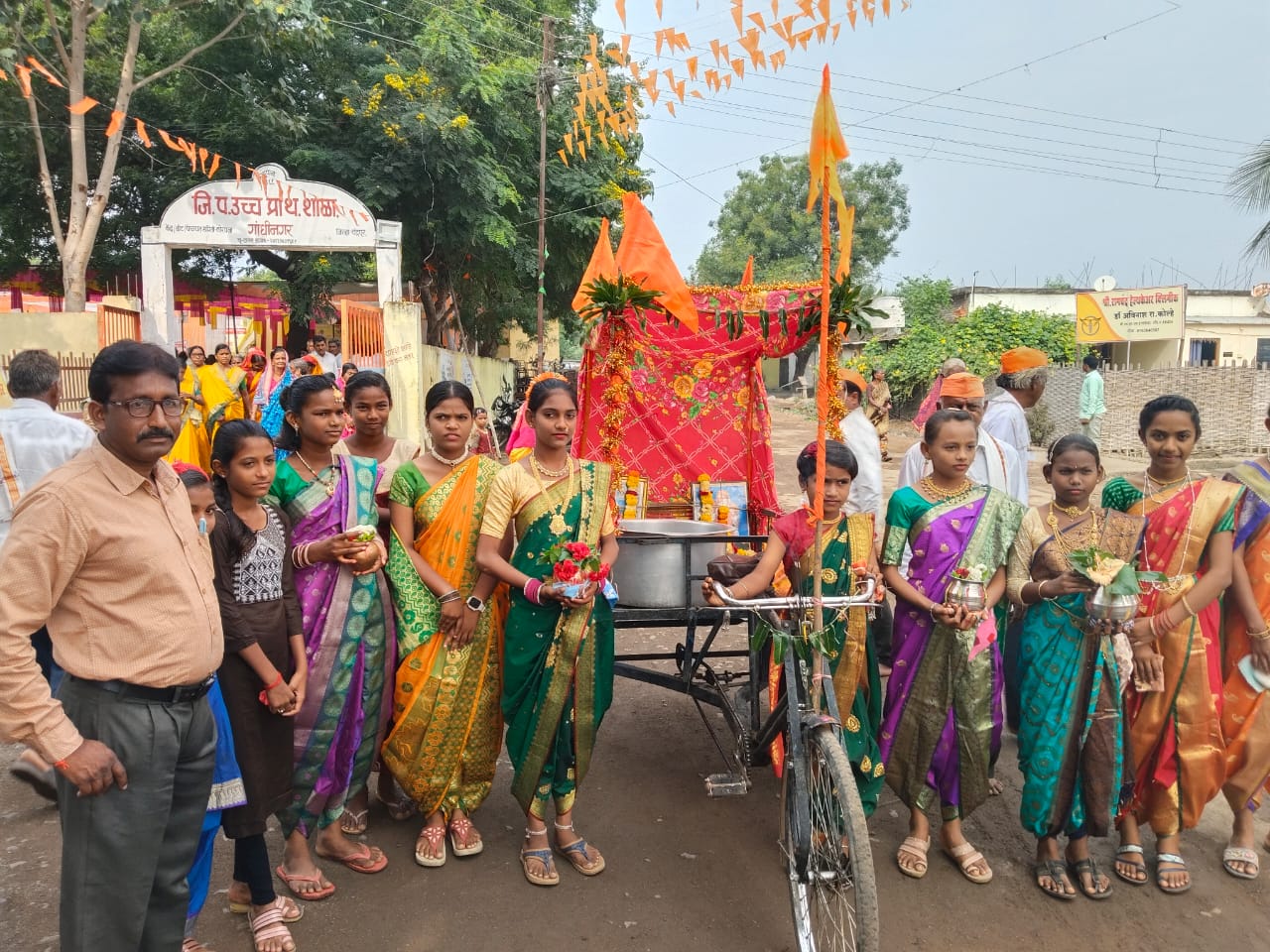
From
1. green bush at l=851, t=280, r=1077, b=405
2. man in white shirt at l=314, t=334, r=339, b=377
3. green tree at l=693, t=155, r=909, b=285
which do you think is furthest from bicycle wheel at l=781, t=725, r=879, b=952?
green tree at l=693, t=155, r=909, b=285

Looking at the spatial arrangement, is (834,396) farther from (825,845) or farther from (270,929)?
(270,929)

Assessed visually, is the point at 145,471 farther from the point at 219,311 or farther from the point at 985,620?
the point at 219,311

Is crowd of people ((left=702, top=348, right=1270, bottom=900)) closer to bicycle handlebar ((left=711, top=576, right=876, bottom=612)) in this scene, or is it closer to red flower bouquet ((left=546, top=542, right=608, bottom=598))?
bicycle handlebar ((left=711, top=576, right=876, bottom=612))

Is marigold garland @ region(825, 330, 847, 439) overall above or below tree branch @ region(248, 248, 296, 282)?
below

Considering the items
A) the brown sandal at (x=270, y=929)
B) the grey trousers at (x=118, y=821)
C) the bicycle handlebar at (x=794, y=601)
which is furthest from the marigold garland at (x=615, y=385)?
the grey trousers at (x=118, y=821)

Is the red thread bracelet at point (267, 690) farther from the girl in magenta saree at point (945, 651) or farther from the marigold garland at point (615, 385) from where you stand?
the marigold garland at point (615, 385)

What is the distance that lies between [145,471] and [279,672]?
95cm

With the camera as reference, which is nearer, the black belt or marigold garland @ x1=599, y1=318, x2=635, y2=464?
the black belt

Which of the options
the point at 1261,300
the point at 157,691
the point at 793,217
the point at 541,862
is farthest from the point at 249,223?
the point at 793,217

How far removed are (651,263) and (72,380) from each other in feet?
31.4

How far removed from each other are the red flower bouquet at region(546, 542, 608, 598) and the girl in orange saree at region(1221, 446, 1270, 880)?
2403mm

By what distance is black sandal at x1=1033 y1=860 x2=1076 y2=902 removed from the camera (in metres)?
3.06

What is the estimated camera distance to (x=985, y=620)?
3092 millimetres

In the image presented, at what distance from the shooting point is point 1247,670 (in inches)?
129
